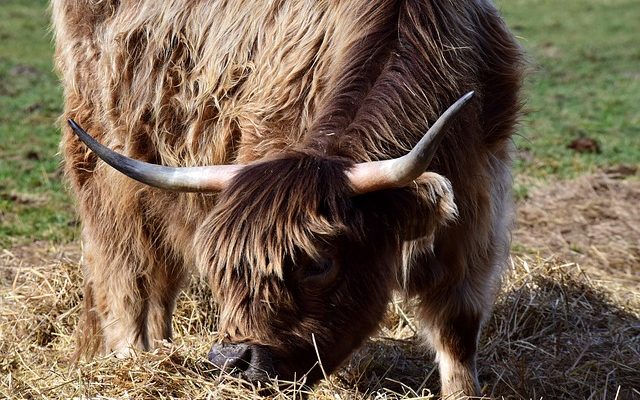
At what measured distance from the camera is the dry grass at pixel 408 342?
12.4 ft

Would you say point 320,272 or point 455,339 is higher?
point 320,272

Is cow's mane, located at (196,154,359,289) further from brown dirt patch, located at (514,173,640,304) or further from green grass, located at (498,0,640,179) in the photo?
brown dirt patch, located at (514,173,640,304)

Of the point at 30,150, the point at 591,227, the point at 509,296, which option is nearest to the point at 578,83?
the point at 591,227

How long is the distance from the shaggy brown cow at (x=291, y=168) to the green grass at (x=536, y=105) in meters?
0.82

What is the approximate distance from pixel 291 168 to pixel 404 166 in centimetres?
40

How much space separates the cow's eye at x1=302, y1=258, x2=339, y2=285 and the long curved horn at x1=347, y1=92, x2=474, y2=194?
11.3 inches

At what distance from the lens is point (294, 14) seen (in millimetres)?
4227

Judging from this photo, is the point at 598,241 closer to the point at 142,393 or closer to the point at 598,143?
the point at 598,143

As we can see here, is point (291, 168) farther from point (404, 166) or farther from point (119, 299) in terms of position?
point (119, 299)

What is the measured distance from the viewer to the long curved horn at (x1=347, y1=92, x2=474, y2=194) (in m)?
3.24

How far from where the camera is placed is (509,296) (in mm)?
5797

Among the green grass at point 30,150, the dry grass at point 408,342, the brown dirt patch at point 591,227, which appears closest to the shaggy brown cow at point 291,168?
the dry grass at point 408,342

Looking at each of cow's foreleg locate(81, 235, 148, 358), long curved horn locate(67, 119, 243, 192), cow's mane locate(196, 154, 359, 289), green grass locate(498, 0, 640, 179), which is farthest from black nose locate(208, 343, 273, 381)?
green grass locate(498, 0, 640, 179)

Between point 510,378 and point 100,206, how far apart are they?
7.38ft
